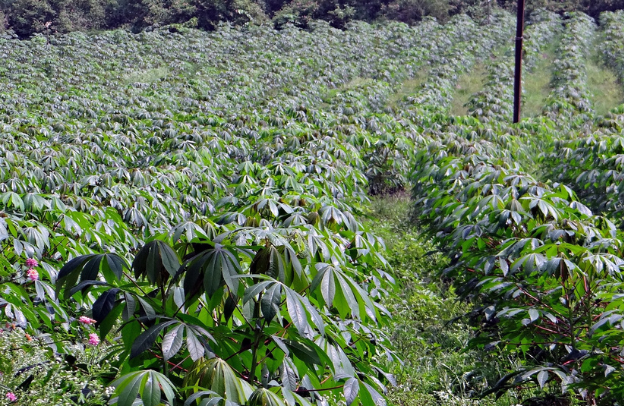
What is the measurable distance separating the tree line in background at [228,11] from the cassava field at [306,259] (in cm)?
1466

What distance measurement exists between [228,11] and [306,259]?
28142 millimetres

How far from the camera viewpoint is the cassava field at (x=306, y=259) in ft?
4.90

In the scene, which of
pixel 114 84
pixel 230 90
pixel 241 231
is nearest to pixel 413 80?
pixel 230 90

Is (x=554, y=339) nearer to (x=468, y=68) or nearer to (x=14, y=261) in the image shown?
(x=14, y=261)

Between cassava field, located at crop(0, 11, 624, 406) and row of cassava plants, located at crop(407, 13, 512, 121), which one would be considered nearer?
cassava field, located at crop(0, 11, 624, 406)

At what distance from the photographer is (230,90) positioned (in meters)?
16.2

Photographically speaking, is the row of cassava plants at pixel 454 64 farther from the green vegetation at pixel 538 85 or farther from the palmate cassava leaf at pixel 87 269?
the palmate cassava leaf at pixel 87 269

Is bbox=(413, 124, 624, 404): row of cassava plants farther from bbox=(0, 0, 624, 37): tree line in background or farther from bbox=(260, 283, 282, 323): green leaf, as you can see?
bbox=(0, 0, 624, 37): tree line in background

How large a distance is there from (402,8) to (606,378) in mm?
28602

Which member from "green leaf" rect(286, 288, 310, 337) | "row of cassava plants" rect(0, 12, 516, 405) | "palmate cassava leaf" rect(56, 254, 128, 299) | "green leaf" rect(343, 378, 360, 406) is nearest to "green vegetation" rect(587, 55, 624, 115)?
"row of cassava plants" rect(0, 12, 516, 405)

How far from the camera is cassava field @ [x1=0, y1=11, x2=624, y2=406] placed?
1494mm

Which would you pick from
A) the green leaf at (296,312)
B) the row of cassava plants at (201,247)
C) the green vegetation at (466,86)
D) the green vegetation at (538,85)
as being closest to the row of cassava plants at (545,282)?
the row of cassava plants at (201,247)

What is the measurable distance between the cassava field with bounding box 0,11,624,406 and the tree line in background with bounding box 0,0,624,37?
1466 centimetres

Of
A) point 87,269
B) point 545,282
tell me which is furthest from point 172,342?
point 545,282
